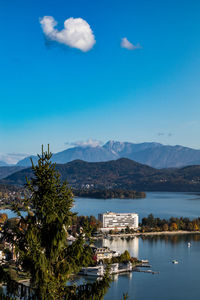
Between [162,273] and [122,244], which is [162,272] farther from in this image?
[122,244]

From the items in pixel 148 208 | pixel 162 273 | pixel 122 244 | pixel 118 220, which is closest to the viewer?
pixel 162 273

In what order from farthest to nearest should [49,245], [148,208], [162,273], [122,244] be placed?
1. [148,208]
2. [122,244]
3. [162,273]
4. [49,245]

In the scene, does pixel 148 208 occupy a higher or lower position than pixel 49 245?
lower

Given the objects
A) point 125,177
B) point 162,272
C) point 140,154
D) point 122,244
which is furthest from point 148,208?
point 140,154

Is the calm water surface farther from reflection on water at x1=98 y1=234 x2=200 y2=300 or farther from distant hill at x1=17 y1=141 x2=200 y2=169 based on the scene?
distant hill at x1=17 y1=141 x2=200 y2=169

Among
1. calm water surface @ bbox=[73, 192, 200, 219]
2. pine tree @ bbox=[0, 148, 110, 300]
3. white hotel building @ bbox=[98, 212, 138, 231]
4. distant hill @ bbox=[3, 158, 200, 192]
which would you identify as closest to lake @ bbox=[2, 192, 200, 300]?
white hotel building @ bbox=[98, 212, 138, 231]

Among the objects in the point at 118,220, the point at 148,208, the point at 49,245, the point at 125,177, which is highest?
the point at 125,177

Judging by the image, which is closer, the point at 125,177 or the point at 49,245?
the point at 49,245
